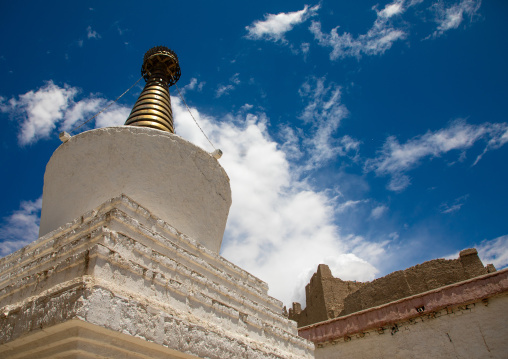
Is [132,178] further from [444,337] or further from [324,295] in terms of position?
[324,295]

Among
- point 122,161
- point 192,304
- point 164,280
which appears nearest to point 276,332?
point 192,304

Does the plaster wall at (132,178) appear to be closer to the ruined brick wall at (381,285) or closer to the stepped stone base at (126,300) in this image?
the stepped stone base at (126,300)

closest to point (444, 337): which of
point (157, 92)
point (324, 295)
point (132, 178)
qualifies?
A: point (132, 178)

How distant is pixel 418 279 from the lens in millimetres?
14078

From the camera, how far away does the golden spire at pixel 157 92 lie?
275 inches

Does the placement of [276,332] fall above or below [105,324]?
above

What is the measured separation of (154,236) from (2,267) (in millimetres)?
2506

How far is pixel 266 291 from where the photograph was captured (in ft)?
17.9

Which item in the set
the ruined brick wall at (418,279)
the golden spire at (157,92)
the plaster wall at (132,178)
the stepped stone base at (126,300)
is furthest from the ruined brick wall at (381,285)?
the golden spire at (157,92)

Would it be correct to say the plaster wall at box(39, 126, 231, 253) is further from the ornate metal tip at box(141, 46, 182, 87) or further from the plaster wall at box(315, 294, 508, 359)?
the ornate metal tip at box(141, 46, 182, 87)

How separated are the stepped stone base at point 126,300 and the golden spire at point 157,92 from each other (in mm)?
3272

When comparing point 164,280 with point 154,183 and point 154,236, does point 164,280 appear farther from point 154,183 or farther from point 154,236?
point 154,183

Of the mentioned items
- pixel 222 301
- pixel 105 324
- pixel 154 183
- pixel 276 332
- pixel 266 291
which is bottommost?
pixel 105 324

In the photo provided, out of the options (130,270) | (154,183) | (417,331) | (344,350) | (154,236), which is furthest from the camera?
(344,350)
